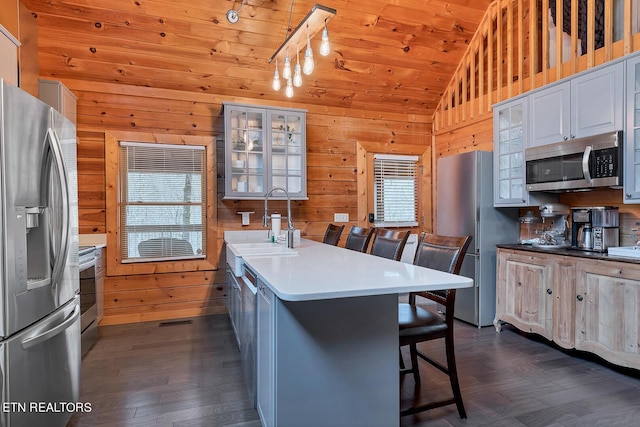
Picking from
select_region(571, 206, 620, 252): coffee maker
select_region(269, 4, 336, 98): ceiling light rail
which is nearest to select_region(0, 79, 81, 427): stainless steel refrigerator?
select_region(269, 4, 336, 98): ceiling light rail

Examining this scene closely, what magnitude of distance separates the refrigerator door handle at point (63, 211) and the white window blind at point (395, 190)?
362 centimetres

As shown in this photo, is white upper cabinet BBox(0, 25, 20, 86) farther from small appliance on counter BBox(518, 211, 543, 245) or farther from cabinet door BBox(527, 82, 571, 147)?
small appliance on counter BBox(518, 211, 543, 245)

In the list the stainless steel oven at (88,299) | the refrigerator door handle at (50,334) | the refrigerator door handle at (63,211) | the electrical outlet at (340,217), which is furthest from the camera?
the electrical outlet at (340,217)

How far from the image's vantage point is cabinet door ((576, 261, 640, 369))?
242cm

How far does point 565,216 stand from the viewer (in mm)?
3406

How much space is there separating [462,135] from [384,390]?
368cm

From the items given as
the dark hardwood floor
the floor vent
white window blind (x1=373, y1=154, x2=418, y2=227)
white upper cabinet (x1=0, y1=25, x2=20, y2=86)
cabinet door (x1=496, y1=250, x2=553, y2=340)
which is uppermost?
white upper cabinet (x1=0, y1=25, x2=20, y2=86)

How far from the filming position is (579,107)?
9.52 feet

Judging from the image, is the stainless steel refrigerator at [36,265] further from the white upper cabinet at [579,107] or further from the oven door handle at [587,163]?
the white upper cabinet at [579,107]

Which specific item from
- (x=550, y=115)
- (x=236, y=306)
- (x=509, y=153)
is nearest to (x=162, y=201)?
(x=236, y=306)

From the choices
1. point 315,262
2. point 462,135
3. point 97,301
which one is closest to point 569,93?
point 462,135

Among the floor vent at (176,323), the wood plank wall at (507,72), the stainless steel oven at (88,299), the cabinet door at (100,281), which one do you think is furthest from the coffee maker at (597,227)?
the cabinet door at (100,281)

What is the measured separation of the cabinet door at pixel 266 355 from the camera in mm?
1526

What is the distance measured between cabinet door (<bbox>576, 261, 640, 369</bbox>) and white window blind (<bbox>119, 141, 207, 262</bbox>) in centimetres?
366
